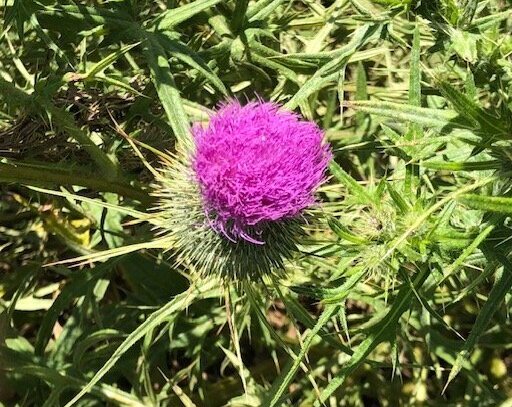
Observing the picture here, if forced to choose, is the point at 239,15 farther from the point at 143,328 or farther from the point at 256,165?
the point at 143,328

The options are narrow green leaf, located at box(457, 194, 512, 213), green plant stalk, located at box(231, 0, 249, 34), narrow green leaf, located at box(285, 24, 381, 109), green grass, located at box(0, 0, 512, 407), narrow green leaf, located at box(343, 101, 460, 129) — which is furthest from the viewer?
green plant stalk, located at box(231, 0, 249, 34)

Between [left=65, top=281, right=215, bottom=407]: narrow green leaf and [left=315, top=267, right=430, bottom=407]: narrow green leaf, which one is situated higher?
[left=65, top=281, right=215, bottom=407]: narrow green leaf

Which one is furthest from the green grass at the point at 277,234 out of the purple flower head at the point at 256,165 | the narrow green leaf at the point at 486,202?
the purple flower head at the point at 256,165

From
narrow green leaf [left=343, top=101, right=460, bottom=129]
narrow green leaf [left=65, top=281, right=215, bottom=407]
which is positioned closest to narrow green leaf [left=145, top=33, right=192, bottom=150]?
narrow green leaf [left=65, top=281, right=215, bottom=407]

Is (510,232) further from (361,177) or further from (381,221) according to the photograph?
(361,177)

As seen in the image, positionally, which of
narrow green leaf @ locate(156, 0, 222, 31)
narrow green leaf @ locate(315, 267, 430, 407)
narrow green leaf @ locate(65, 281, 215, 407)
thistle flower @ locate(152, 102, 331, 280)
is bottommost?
narrow green leaf @ locate(315, 267, 430, 407)

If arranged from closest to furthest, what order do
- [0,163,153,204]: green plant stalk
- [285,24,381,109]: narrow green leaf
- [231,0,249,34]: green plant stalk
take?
1. [285,24,381,109]: narrow green leaf
2. [0,163,153,204]: green plant stalk
3. [231,0,249,34]: green plant stalk

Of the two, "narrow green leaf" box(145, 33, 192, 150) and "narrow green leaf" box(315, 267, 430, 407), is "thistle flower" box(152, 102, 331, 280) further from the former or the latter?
"narrow green leaf" box(315, 267, 430, 407)

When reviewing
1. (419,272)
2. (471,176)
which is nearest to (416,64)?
(471,176)
